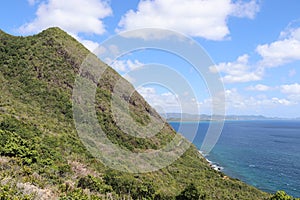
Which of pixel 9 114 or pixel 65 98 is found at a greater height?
pixel 65 98

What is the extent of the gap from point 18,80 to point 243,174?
189 feet

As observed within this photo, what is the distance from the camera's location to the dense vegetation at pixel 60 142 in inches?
723

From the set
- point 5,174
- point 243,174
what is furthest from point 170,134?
point 5,174

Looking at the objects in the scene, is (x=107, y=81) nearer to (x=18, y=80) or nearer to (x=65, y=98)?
(x=65, y=98)

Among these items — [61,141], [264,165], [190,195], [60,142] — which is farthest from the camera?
[264,165]

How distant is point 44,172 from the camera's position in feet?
64.0

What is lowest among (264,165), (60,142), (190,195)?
→ (264,165)

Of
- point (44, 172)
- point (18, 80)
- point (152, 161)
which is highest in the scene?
point (18, 80)

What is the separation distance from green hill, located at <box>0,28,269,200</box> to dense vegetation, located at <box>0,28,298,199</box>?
0.16 ft

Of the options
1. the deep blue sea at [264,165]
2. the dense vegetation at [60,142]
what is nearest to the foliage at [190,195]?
the dense vegetation at [60,142]

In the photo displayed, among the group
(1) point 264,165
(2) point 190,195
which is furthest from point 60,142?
(1) point 264,165

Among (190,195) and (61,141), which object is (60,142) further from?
(190,195)

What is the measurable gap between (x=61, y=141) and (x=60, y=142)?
0.76 metres

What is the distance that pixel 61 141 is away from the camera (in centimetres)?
3503
